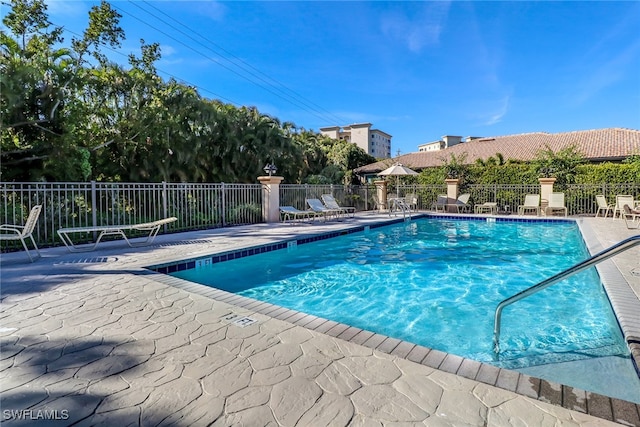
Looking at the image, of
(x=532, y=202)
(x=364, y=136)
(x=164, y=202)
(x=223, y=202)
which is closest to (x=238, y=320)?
(x=164, y=202)

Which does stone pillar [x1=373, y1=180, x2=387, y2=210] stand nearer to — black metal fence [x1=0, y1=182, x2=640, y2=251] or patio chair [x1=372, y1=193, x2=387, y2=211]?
patio chair [x1=372, y1=193, x2=387, y2=211]

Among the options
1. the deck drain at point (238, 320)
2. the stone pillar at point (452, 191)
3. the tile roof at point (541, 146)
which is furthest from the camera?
the tile roof at point (541, 146)

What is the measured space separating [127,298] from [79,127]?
340 inches

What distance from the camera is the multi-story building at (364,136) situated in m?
81.6

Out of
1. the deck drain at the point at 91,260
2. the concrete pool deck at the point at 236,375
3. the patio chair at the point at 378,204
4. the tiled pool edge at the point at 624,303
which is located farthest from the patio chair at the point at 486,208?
the deck drain at the point at 91,260

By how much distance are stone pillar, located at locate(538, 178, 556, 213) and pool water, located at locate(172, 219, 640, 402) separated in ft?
21.3

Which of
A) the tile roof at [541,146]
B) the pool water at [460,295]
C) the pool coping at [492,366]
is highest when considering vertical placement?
the tile roof at [541,146]

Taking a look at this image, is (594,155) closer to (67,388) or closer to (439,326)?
(439,326)

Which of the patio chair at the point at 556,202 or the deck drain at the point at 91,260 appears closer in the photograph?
the deck drain at the point at 91,260

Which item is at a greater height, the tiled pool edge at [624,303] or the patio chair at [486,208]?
the patio chair at [486,208]

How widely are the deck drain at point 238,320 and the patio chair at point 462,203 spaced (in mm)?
16003

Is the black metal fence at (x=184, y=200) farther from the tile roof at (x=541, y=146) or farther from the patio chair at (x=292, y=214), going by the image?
the tile roof at (x=541, y=146)

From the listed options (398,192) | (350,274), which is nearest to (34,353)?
(350,274)

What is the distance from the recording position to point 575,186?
16.0 meters
